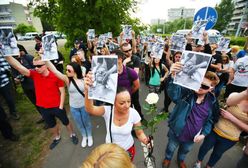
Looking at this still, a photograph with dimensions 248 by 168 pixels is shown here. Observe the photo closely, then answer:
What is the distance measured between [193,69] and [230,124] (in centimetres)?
113

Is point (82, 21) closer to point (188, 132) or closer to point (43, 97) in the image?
point (43, 97)

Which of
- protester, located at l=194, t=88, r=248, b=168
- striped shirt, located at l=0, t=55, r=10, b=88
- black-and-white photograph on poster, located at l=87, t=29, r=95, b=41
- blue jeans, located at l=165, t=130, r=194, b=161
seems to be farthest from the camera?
black-and-white photograph on poster, located at l=87, t=29, r=95, b=41

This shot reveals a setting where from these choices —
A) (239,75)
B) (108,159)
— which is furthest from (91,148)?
(239,75)

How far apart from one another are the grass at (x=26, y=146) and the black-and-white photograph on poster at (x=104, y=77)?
2506mm

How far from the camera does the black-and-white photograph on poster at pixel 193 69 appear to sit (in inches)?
73.0

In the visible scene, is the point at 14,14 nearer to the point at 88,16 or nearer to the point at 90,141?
the point at 88,16

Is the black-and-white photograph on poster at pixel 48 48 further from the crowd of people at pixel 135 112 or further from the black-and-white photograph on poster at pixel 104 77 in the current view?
the black-and-white photograph on poster at pixel 104 77

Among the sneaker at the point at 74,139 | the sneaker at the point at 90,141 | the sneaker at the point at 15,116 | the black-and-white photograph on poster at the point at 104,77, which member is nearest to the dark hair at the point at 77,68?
the black-and-white photograph on poster at the point at 104,77

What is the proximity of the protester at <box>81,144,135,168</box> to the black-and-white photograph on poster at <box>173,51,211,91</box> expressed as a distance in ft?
4.36

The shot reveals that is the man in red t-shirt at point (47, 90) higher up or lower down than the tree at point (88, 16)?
lower down

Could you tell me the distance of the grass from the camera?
10.7 ft

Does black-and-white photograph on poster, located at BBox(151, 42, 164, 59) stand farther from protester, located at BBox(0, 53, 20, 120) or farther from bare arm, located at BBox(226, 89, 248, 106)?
protester, located at BBox(0, 53, 20, 120)

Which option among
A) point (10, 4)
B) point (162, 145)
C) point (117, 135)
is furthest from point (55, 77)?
point (10, 4)

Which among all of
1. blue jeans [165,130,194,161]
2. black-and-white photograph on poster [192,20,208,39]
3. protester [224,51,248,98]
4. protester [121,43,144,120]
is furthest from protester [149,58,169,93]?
blue jeans [165,130,194,161]
